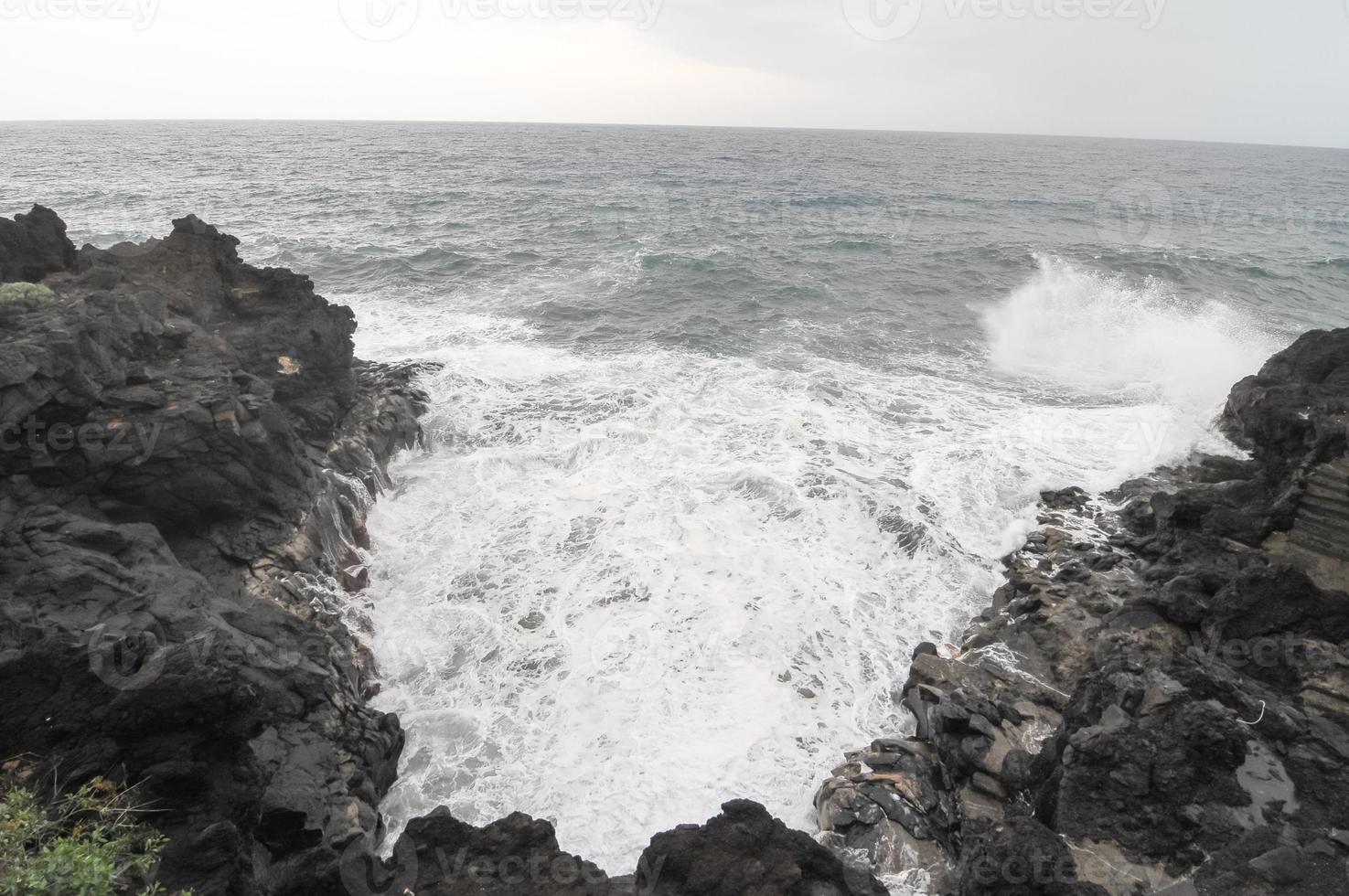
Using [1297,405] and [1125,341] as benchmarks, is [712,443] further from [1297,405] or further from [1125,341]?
[1125,341]

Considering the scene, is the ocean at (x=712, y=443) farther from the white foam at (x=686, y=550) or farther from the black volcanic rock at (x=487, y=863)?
the black volcanic rock at (x=487, y=863)

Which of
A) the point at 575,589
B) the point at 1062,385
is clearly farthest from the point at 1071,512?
the point at 575,589

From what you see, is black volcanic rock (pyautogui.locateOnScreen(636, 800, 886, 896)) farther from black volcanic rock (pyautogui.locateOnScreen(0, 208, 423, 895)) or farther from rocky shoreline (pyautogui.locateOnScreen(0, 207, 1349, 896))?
black volcanic rock (pyautogui.locateOnScreen(0, 208, 423, 895))

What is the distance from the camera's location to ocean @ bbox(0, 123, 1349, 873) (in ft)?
31.0

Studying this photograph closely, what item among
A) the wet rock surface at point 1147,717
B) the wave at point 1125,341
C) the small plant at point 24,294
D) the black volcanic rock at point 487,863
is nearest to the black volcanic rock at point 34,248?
the small plant at point 24,294

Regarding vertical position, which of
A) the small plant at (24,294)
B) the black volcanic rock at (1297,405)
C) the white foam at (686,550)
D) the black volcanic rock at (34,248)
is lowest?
the white foam at (686,550)

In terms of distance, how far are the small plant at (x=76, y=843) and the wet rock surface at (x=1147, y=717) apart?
274 inches

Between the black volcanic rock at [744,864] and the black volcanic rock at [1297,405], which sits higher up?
the black volcanic rock at [1297,405]

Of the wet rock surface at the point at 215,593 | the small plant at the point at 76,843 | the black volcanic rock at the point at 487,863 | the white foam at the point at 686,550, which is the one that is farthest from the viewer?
the white foam at the point at 686,550

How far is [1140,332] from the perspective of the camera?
950 inches

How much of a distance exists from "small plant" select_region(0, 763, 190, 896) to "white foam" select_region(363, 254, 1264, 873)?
3460 mm

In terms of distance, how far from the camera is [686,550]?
12.7 metres

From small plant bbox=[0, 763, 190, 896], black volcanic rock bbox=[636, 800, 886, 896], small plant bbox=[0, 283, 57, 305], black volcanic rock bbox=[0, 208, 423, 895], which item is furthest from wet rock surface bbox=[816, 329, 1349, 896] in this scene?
small plant bbox=[0, 283, 57, 305]

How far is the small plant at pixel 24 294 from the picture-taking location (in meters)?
10.1
